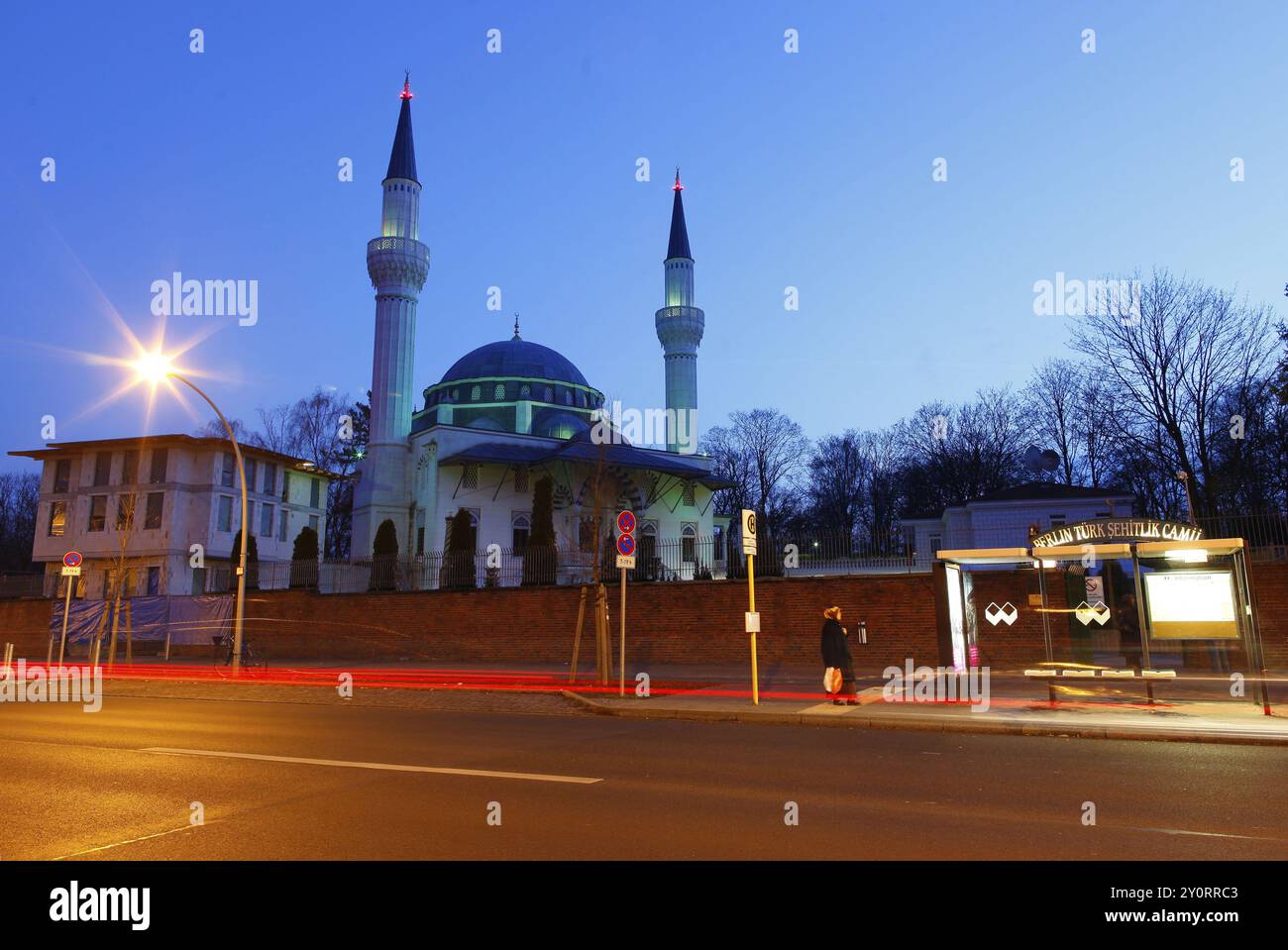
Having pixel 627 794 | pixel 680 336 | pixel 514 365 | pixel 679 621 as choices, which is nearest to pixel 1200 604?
pixel 627 794

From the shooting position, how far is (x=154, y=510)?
48.2 m

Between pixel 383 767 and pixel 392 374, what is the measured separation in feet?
134

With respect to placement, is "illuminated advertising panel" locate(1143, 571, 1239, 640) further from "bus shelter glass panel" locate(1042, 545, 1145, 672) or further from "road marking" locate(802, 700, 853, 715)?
"road marking" locate(802, 700, 853, 715)

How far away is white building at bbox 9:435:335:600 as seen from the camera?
47469 millimetres

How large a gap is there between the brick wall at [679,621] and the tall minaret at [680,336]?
3287 cm

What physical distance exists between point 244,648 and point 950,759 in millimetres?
22419

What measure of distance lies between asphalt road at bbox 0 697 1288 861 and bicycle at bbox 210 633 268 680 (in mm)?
11428

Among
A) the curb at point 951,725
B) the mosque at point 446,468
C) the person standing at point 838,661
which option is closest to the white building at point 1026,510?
the mosque at point 446,468

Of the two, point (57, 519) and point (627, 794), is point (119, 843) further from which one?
point (57, 519)
